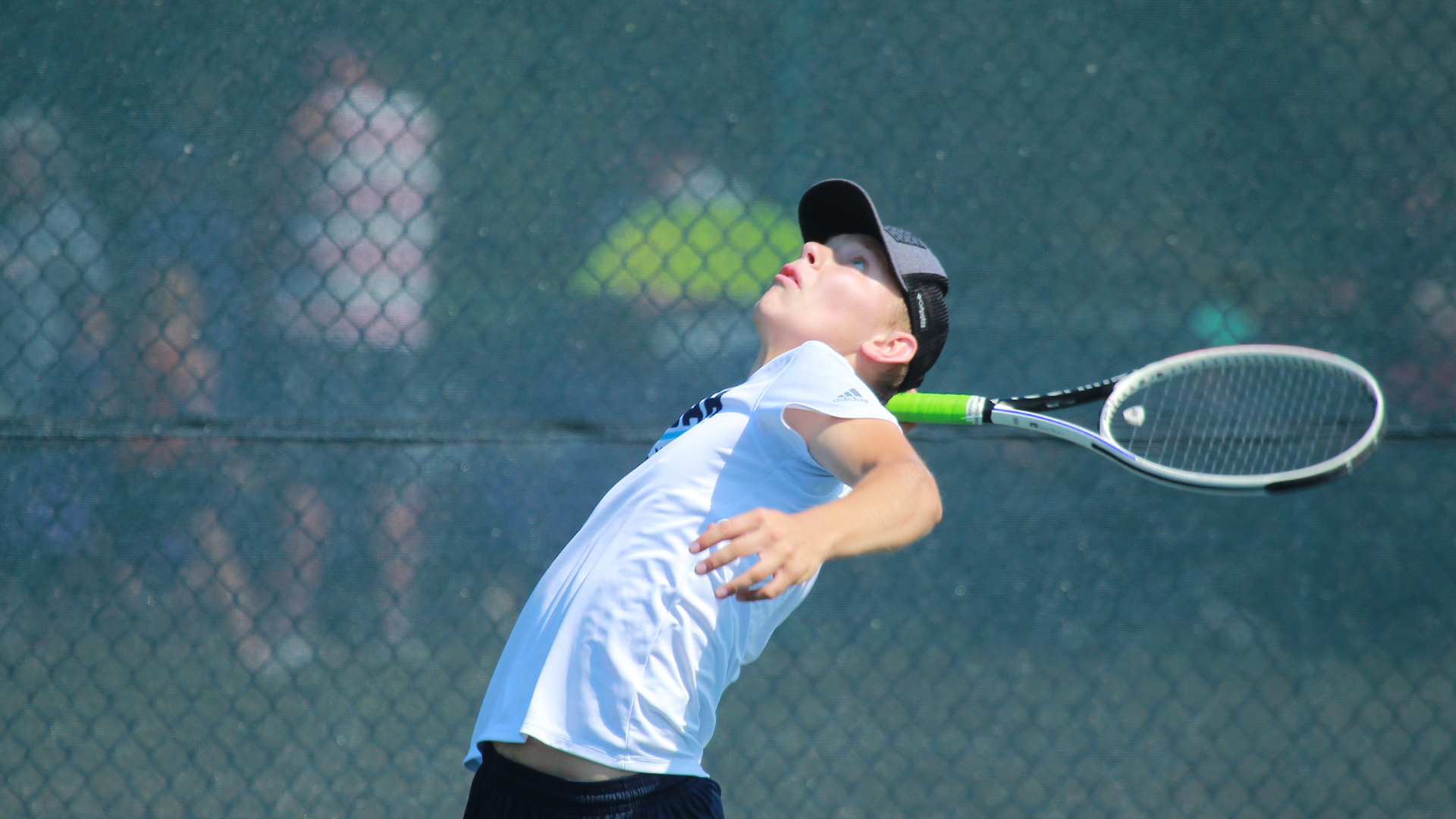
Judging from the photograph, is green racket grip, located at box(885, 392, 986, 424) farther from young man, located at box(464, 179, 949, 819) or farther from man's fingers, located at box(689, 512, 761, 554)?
man's fingers, located at box(689, 512, 761, 554)

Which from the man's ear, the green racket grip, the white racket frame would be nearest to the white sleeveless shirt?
the man's ear

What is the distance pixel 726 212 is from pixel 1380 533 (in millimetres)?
1798

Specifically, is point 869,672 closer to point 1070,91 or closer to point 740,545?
point 1070,91

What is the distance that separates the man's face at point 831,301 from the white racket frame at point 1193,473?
1.18ft

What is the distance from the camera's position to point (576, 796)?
50.8 inches

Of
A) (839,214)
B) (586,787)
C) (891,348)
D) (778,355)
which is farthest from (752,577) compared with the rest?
(839,214)

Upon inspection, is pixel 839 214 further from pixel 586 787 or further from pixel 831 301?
pixel 586 787

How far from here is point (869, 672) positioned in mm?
2795

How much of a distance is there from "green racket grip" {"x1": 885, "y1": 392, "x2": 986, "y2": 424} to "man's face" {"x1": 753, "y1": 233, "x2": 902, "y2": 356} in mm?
278

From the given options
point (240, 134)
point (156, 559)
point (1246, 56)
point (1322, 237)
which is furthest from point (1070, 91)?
point (156, 559)

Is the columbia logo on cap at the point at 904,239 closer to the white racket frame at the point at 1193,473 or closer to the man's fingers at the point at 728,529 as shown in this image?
the white racket frame at the point at 1193,473

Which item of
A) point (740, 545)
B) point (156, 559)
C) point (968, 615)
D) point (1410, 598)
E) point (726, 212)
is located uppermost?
point (740, 545)

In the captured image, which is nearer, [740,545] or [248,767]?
[740,545]

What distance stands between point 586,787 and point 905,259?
0.88 meters
